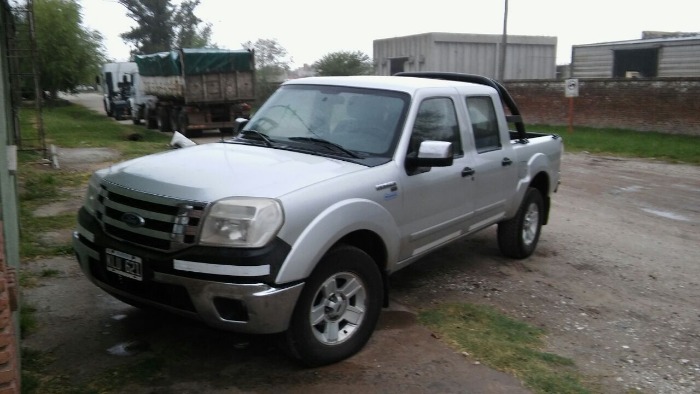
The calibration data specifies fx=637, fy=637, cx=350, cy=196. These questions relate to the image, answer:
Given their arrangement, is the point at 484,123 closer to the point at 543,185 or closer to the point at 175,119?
the point at 543,185

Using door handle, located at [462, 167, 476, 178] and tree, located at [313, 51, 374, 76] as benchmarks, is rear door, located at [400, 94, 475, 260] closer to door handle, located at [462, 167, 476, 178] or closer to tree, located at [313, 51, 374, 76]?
door handle, located at [462, 167, 476, 178]

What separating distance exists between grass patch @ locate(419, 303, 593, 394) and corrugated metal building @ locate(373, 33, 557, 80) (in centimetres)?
2214

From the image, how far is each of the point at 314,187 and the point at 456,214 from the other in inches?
73.7

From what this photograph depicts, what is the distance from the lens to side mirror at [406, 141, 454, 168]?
4547 mm

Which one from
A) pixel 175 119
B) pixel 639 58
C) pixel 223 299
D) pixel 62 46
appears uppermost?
pixel 62 46

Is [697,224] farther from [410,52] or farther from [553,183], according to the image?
[410,52]

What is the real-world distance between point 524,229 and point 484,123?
1480 mm

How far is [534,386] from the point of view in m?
3.96

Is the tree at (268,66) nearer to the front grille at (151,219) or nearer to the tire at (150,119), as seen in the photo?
the tire at (150,119)

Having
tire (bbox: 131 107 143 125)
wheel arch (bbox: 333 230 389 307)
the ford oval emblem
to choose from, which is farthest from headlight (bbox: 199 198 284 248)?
tire (bbox: 131 107 143 125)

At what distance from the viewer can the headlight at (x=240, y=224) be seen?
354cm

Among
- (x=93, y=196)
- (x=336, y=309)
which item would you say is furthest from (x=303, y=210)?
(x=93, y=196)

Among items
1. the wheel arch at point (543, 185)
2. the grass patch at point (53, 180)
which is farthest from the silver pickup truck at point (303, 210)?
the grass patch at point (53, 180)

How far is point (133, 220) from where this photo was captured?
3.78 metres
